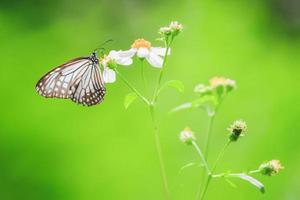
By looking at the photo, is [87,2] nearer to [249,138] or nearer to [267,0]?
[267,0]

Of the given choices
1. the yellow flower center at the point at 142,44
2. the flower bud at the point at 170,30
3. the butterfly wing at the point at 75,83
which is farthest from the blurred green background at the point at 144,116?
the flower bud at the point at 170,30

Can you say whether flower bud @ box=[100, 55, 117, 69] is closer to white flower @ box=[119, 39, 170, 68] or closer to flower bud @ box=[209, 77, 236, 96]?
white flower @ box=[119, 39, 170, 68]

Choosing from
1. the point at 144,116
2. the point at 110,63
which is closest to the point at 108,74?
the point at 110,63

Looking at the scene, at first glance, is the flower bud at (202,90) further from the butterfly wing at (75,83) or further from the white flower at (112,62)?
the butterfly wing at (75,83)

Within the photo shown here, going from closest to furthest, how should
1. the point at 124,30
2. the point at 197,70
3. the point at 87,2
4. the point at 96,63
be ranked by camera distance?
1. the point at 96,63
2. the point at 197,70
3. the point at 124,30
4. the point at 87,2

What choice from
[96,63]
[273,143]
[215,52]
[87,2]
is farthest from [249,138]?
[87,2]

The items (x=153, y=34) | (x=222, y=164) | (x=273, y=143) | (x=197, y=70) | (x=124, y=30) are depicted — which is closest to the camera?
(x=222, y=164)
